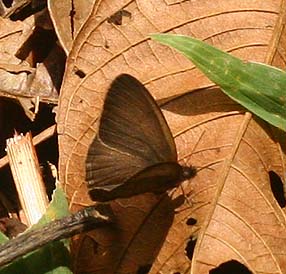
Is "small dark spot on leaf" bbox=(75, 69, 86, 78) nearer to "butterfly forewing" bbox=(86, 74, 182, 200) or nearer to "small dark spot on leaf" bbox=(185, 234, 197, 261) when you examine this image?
"butterfly forewing" bbox=(86, 74, 182, 200)

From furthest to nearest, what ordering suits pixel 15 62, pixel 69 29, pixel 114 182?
pixel 15 62, pixel 69 29, pixel 114 182

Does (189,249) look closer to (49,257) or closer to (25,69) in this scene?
(49,257)

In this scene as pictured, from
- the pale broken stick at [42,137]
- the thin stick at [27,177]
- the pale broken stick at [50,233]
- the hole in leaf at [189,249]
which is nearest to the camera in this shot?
the pale broken stick at [50,233]

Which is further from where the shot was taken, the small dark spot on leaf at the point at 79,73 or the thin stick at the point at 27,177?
the thin stick at the point at 27,177

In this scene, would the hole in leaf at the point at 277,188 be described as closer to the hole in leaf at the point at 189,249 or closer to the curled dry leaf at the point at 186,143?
the curled dry leaf at the point at 186,143

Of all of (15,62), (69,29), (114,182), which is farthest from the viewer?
(15,62)

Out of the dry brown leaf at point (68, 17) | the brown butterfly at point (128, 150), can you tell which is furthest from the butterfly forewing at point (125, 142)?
the dry brown leaf at point (68, 17)

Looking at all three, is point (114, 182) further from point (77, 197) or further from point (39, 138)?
point (39, 138)

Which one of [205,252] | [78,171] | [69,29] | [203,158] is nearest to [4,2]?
[69,29]
